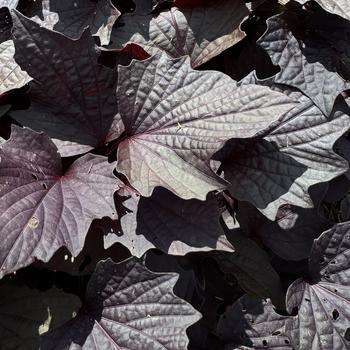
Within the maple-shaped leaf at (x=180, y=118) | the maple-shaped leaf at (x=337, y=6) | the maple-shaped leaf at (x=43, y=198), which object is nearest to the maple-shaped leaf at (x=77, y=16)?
the maple-shaped leaf at (x=180, y=118)

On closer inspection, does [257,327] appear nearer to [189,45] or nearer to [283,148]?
[283,148]

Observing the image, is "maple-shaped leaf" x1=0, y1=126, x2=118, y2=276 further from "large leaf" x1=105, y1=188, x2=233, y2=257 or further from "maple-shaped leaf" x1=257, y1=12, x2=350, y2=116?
"maple-shaped leaf" x1=257, y1=12, x2=350, y2=116

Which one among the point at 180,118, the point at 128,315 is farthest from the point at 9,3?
the point at 128,315

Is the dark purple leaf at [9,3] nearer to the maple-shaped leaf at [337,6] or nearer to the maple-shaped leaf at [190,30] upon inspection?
the maple-shaped leaf at [190,30]

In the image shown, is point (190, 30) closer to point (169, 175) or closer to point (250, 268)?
point (169, 175)

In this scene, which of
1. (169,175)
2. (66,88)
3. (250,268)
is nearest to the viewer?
(169,175)

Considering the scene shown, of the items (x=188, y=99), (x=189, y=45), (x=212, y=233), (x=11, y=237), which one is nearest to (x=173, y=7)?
(x=189, y=45)
